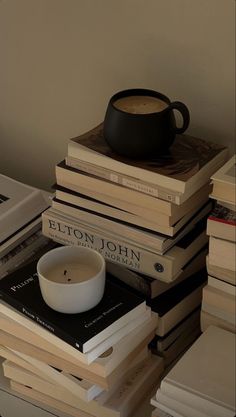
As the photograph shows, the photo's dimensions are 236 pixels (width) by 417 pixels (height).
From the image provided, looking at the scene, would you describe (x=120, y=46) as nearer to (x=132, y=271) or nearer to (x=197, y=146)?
→ (x=197, y=146)

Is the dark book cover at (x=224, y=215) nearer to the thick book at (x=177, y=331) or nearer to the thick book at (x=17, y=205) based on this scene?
the thick book at (x=177, y=331)

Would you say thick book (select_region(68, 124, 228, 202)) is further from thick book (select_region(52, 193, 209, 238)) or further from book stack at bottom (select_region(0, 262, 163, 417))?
book stack at bottom (select_region(0, 262, 163, 417))

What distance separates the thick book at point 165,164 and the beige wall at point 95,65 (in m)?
0.07

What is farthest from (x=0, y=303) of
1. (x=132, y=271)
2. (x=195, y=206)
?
(x=195, y=206)

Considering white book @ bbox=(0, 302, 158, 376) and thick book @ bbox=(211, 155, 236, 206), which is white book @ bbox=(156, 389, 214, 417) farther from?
thick book @ bbox=(211, 155, 236, 206)

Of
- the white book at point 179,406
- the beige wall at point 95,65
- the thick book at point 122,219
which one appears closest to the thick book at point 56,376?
the white book at point 179,406

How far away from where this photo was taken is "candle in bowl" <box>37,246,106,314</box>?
0.89 m

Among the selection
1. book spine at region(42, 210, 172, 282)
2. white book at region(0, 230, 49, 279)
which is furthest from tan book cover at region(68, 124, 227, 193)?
white book at region(0, 230, 49, 279)

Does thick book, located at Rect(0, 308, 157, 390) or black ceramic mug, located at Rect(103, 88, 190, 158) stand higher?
black ceramic mug, located at Rect(103, 88, 190, 158)

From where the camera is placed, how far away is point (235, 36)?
0.97 metres

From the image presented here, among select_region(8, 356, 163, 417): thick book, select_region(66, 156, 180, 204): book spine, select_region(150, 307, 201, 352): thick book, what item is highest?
select_region(66, 156, 180, 204): book spine

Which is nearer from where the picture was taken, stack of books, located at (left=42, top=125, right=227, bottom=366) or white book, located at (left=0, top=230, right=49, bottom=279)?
stack of books, located at (left=42, top=125, right=227, bottom=366)

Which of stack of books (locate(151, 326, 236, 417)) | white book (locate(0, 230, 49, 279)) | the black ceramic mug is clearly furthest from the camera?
white book (locate(0, 230, 49, 279))

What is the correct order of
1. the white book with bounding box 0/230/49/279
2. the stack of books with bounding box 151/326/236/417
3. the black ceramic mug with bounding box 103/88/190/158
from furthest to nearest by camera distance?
the white book with bounding box 0/230/49/279 → the black ceramic mug with bounding box 103/88/190/158 → the stack of books with bounding box 151/326/236/417
